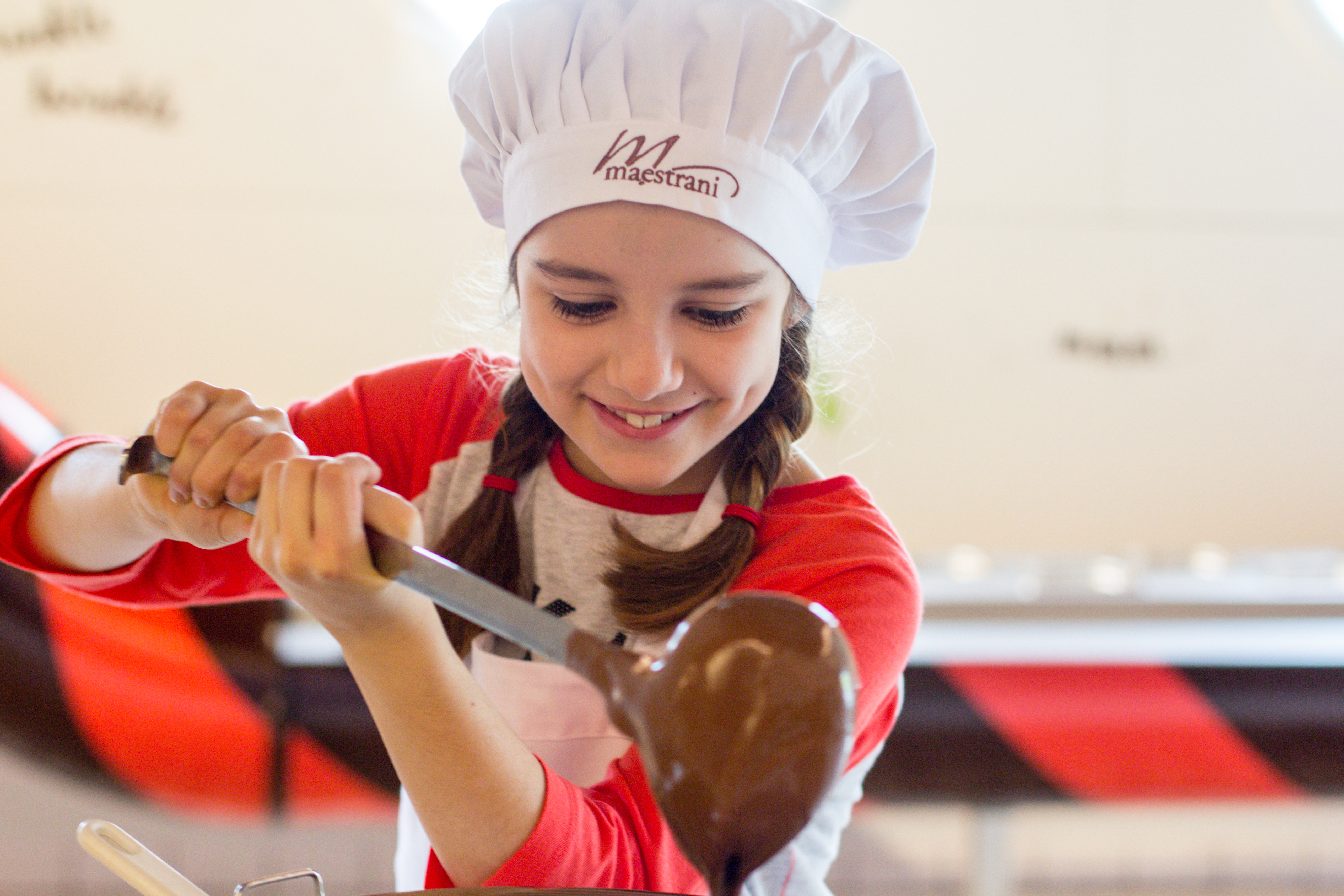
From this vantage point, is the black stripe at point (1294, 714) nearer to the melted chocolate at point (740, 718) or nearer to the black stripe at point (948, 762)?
the black stripe at point (948, 762)

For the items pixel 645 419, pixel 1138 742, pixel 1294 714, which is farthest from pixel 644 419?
pixel 1294 714

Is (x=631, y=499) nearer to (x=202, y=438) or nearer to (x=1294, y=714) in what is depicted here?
(x=202, y=438)

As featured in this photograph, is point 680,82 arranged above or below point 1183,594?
above

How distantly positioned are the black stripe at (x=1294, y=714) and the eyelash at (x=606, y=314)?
115cm

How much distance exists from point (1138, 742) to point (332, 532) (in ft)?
4.54

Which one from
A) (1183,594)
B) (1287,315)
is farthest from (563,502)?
(1287,315)

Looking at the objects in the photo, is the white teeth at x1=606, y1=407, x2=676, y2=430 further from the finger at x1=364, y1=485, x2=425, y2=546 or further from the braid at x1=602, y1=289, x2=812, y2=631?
the finger at x1=364, y1=485, x2=425, y2=546

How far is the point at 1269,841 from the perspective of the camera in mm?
1951

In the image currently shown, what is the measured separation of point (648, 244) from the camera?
0.74m

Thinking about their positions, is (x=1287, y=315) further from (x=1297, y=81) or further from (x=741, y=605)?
(x=741, y=605)

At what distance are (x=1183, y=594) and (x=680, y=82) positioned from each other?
145cm

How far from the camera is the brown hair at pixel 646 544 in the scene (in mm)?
886

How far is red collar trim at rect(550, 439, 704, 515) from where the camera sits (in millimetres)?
967

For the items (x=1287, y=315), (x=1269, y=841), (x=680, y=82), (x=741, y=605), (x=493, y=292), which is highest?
(x=680, y=82)
